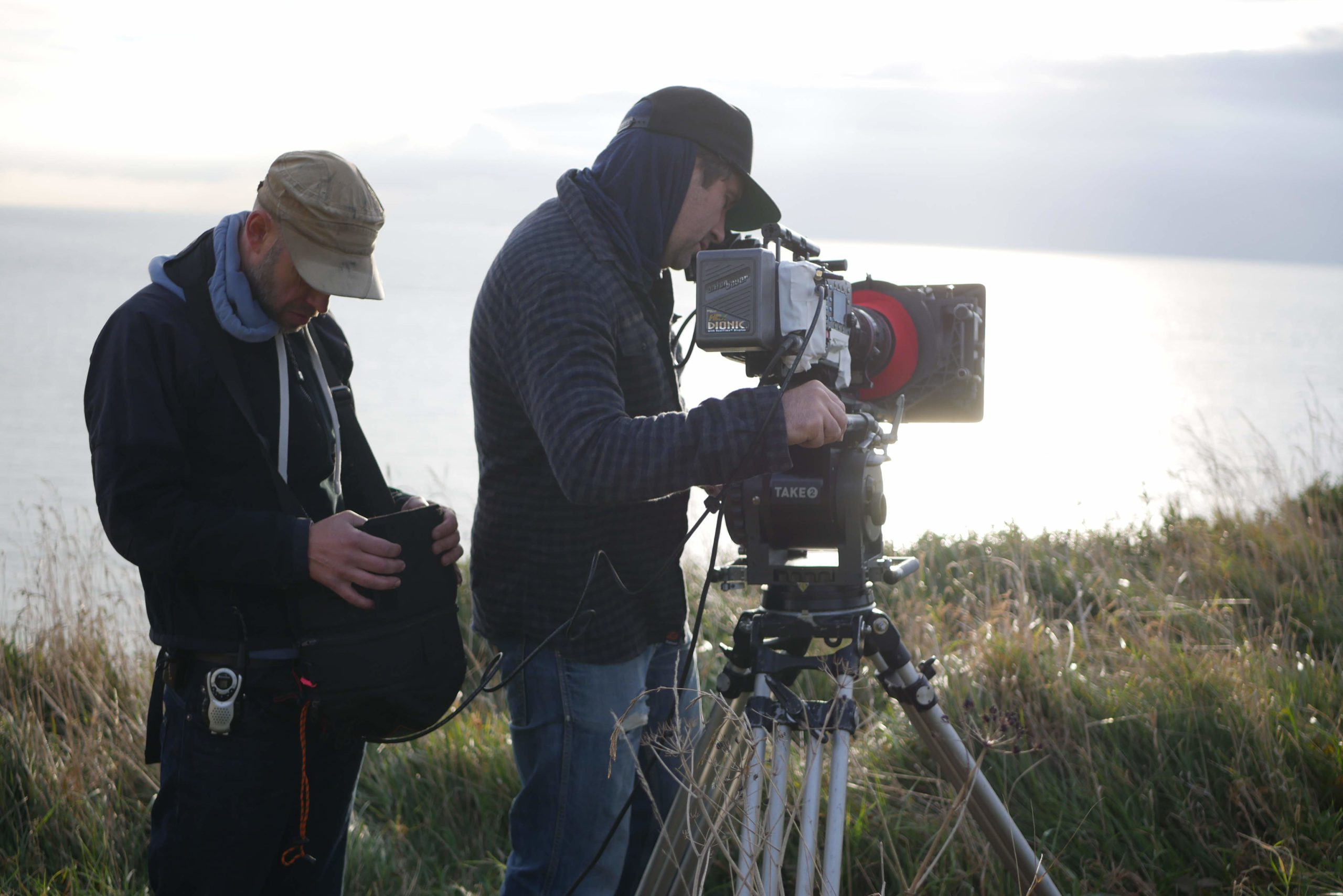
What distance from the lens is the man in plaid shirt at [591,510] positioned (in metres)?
1.70

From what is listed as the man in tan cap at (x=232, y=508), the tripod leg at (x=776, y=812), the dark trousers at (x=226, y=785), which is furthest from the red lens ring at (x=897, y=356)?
the dark trousers at (x=226, y=785)

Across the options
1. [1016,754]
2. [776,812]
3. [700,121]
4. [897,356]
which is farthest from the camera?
[1016,754]

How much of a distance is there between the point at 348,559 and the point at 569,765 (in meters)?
0.49

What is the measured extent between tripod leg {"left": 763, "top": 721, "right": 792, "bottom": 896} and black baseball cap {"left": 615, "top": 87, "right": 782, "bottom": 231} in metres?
0.96

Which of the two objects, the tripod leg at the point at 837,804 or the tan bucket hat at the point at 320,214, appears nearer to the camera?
the tripod leg at the point at 837,804

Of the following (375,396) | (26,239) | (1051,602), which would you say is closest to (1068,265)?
(26,239)

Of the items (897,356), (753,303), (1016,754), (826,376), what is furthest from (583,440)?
(1016,754)

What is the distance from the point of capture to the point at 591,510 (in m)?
1.83

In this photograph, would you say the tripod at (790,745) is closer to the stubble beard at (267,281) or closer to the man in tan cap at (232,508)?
the man in tan cap at (232,508)

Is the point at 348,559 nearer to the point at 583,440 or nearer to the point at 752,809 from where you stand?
the point at 583,440

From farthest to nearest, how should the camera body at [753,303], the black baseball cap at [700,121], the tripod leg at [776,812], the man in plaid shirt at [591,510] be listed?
the black baseball cap at [700,121]
the man in plaid shirt at [591,510]
the camera body at [753,303]
the tripod leg at [776,812]

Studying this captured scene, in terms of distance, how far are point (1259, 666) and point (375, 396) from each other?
40.1 ft

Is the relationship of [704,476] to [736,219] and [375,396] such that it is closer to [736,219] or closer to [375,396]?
[736,219]

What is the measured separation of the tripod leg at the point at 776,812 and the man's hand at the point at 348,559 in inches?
26.2
